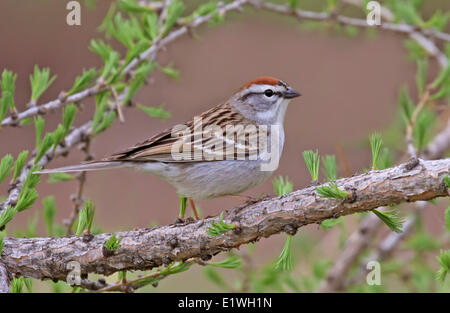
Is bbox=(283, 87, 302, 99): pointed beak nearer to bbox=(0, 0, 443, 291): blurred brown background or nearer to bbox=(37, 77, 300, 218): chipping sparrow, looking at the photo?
bbox=(37, 77, 300, 218): chipping sparrow

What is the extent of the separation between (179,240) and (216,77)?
6.65m

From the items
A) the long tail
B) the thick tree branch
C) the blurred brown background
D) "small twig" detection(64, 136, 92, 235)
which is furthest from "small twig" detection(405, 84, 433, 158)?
the blurred brown background

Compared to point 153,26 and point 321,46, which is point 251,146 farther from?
point 321,46

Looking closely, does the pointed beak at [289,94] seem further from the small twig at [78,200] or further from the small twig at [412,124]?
the small twig at [78,200]

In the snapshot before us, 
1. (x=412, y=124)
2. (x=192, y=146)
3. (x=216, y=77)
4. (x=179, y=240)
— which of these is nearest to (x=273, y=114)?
(x=192, y=146)

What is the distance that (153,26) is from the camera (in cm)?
326

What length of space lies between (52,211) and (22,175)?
452mm

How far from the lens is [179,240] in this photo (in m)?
2.36

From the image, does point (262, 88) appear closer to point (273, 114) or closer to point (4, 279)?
point (273, 114)

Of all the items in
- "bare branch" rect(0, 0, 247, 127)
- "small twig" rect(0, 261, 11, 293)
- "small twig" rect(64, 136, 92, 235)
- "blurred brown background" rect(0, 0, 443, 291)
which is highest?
"blurred brown background" rect(0, 0, 443, 291)

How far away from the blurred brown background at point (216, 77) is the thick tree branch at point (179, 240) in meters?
4.41

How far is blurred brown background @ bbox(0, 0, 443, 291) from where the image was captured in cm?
732

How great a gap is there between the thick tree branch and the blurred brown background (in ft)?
14.5

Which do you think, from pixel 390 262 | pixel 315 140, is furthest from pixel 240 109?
pixel 315 140
